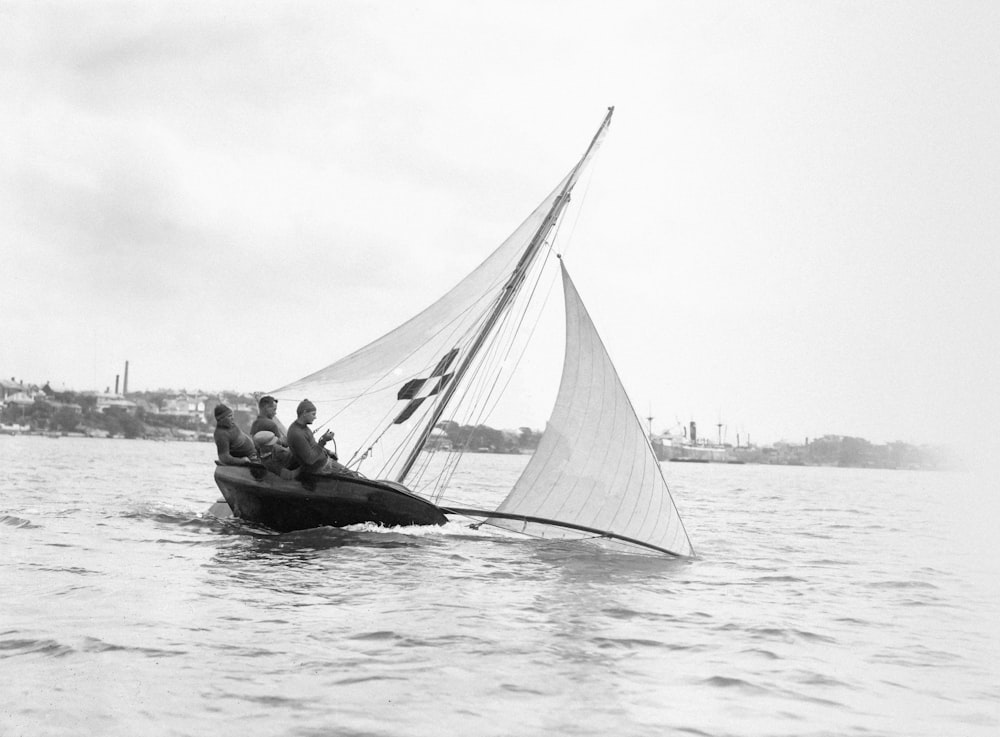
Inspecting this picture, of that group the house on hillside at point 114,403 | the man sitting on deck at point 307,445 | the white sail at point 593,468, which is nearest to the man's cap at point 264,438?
the man sitting on deck at point 307,445

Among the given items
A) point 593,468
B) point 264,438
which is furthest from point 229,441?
point 593,468

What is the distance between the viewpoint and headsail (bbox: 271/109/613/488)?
1602 cm

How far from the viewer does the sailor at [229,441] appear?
1491cm

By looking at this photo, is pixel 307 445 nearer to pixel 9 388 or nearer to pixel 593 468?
pixel 593 468

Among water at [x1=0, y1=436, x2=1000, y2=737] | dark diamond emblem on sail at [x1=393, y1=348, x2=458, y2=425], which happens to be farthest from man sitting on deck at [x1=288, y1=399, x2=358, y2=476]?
dark diamond emblem on sail at [x1=393, y1=348, x2=458, y2=425]

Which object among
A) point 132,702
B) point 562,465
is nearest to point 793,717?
point 132,702

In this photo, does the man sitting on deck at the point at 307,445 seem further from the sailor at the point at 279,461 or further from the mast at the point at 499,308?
the mast at the point at 499,308

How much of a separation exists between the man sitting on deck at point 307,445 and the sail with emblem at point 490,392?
203 centimetres

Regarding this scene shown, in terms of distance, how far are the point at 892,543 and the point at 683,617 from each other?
1478 cm

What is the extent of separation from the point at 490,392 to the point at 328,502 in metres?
3.97

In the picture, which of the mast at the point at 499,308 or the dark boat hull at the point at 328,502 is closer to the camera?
the dark boat hull at the point at 328,502

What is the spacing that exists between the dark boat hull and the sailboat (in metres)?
0.02

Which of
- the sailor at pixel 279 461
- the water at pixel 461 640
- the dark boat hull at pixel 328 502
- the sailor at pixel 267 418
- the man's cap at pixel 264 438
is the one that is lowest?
the water at pixel 461 640

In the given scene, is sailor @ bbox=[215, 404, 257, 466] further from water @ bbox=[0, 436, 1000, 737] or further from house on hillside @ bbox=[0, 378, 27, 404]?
house on hillside @ bbox=[0, 378, 27, 404]
